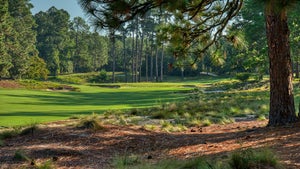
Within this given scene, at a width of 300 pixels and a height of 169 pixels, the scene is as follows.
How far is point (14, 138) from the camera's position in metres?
6.58

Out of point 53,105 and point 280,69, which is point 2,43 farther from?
point 280,69

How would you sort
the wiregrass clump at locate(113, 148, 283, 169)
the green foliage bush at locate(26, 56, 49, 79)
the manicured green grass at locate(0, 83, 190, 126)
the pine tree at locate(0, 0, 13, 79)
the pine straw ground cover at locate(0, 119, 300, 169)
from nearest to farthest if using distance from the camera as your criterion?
the wiregrass clump at locate(113, 148, 283, 169) < the pine straw ground cover at locate(0, 119, 300, 169) < the manicured green grass at locate(0, 83, 190, 126) < the pine tree at locate(0, 0, 13, 79) < the green foliage bush at locate(26, 56, 49, 79)

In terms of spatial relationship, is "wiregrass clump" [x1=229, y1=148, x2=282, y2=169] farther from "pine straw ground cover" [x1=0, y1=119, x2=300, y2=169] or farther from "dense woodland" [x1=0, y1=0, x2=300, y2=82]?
"dense woodland" [x1=0, y1=0, x2=300, y2=82]

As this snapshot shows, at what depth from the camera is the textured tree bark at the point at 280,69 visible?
7047mm

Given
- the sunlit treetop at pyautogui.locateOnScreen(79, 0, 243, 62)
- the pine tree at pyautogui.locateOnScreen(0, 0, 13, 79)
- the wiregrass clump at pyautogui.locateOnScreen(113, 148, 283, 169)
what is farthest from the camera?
Result: the pine tree at pyautogui.locateOnScreen(0, 0, 13, 79)

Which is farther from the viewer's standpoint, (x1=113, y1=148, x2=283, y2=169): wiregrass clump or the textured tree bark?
the textured tree bark

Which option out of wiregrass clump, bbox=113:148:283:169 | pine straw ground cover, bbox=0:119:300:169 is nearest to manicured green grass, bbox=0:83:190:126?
pine straw ground cover, bbox=0:119:300:169

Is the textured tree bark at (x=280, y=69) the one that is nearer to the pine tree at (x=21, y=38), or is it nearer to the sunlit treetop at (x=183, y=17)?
the sunlit treetop at (x=183, y=17)

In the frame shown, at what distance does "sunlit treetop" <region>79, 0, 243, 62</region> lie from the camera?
6.32 m

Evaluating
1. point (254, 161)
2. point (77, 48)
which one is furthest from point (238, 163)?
point (77, 48)

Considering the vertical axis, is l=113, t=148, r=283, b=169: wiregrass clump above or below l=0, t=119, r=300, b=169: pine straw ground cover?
above

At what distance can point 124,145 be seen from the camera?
6191mm

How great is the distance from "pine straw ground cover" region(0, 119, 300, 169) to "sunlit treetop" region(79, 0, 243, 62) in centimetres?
218

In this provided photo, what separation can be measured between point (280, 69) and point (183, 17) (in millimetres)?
2568
